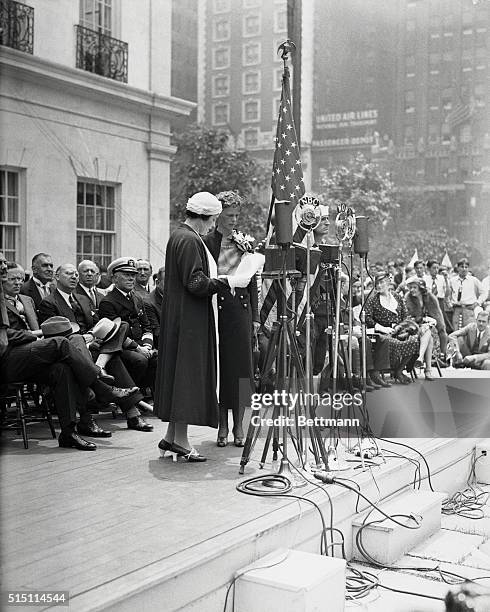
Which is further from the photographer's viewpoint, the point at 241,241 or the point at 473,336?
the point at 473,336

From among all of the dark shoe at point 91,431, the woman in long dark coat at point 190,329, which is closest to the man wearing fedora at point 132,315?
the dark shoe at point 91,431

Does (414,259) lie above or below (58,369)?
above

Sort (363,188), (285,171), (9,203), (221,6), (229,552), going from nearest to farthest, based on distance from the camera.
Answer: (229,552) < (9,203) < (285,171) < (221,6) < (363,188)

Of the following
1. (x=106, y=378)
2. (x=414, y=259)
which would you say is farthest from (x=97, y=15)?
(x=414, y=259)

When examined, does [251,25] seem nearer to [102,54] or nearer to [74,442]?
[102,54]

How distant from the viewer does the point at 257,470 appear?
4777mm

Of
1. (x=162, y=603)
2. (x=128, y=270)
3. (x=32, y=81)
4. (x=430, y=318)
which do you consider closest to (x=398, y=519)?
(x=162, y=603)

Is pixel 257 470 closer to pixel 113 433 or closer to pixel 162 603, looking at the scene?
pixel 113 433

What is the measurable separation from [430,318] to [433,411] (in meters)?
2.38

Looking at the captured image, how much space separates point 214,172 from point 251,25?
1.66m

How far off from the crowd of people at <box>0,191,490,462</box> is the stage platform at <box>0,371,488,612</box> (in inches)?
13.6

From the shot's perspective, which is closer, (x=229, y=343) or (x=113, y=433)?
(x=229, y=343)

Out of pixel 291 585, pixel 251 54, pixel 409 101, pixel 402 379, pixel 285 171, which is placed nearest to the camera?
pixel 291 585

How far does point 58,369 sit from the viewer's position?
5.10 metres
